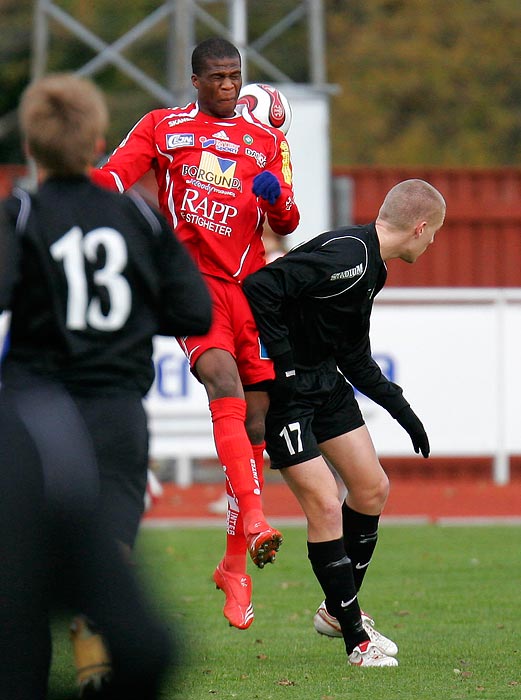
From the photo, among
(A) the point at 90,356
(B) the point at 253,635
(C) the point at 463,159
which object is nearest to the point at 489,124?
(C) the point at 463,159

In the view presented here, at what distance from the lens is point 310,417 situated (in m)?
6.31

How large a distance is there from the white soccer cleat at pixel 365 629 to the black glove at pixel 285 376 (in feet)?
3.13

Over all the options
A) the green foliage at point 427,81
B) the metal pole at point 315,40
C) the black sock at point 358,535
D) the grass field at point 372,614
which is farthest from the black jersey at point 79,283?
the green foliage at point 427,81

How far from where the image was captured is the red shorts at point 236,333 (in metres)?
6.30

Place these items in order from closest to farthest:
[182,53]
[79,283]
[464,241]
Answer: [79,283] → [182,53] → [464,241]

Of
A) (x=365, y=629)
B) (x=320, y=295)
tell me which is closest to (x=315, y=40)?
(x=320, y=295)

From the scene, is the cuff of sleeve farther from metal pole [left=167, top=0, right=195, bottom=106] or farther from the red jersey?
metal pole [left=167, top=0, right=195, bottom=106]

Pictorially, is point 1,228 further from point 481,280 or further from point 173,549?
point 481,280

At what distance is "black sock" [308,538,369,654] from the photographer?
6.13 meters

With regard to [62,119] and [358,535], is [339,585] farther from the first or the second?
[62,119]

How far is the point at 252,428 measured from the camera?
6.41 m

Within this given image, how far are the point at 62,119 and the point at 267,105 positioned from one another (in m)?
2.81

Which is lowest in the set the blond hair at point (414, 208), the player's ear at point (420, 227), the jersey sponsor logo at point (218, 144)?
the player's ear at point (420, 227)

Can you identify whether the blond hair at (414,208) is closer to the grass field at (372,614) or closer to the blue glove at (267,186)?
the blue glove at (267,186)
